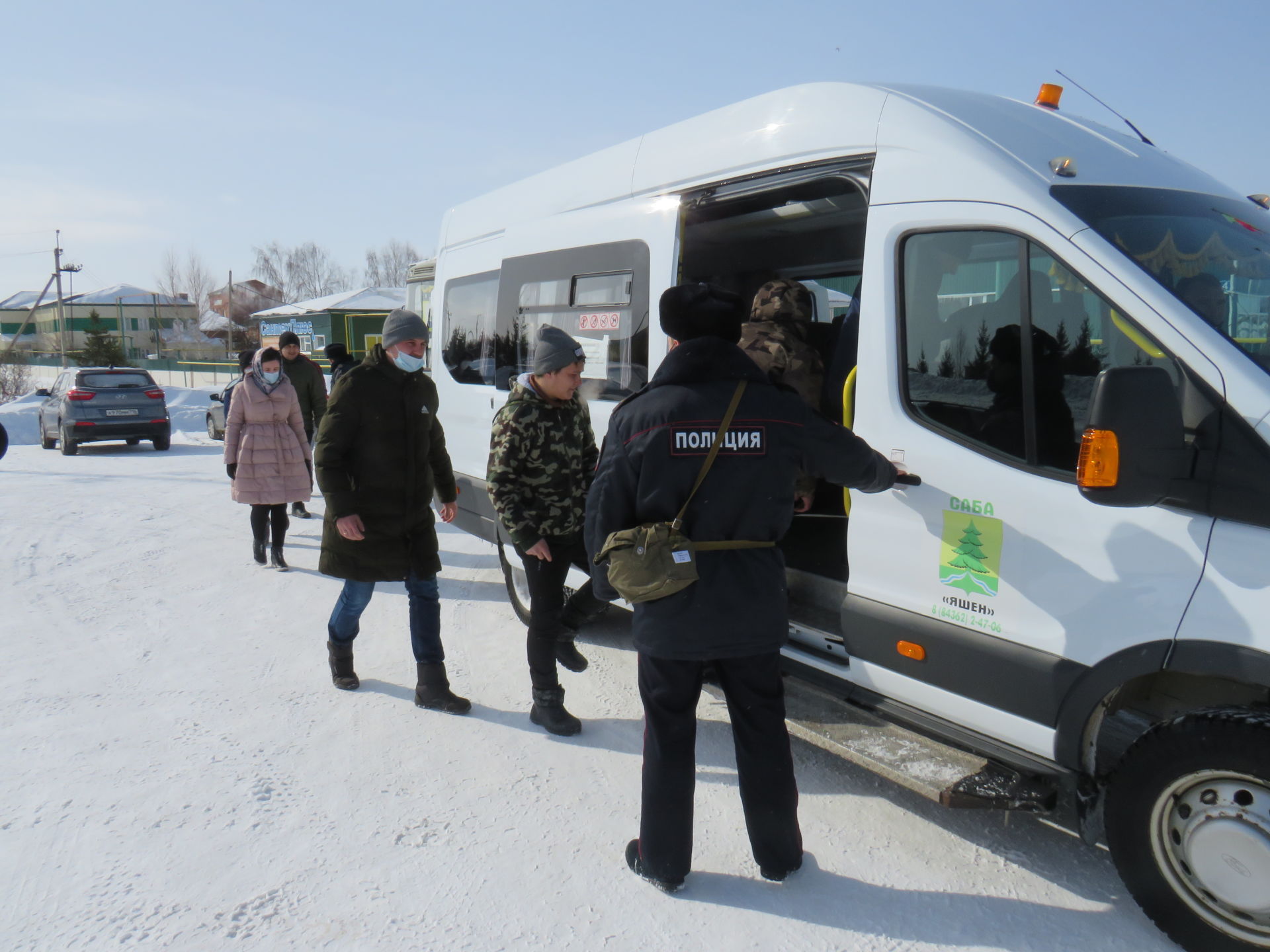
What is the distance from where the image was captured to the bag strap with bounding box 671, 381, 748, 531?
8.40 ft

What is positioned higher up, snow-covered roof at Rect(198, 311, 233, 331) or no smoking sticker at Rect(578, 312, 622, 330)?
snow-covered roof at Rect(198, 311, 233, 331)

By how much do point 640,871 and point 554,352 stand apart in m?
1.95

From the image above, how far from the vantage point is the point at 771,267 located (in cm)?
587

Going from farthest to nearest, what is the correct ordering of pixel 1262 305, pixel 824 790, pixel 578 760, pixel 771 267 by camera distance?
pixel 771 267 → pixel 578 760 → pixel 824 790 → pixel 1262 305

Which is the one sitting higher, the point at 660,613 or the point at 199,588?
the point at 660,613

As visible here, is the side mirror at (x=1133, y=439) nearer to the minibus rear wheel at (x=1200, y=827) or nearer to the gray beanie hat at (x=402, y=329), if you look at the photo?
the minibus rear wheel at (x=1200, y=827)

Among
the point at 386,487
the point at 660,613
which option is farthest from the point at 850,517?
the point at 386,487

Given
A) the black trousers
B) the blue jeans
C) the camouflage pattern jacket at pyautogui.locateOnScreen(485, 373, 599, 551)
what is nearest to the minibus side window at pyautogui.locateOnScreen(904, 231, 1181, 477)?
the black trousers

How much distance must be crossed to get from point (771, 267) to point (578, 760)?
3504 mm

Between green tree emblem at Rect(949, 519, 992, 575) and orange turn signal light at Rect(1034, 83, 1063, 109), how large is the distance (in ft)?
5.99

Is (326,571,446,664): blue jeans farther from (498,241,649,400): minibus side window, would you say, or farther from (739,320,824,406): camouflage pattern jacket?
(739,320,824,406): camouflage pattern jacket

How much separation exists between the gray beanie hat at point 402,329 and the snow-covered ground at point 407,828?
1.68m

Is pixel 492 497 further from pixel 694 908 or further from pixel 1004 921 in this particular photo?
pixel 1004 921

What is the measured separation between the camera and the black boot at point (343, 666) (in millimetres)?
4355
